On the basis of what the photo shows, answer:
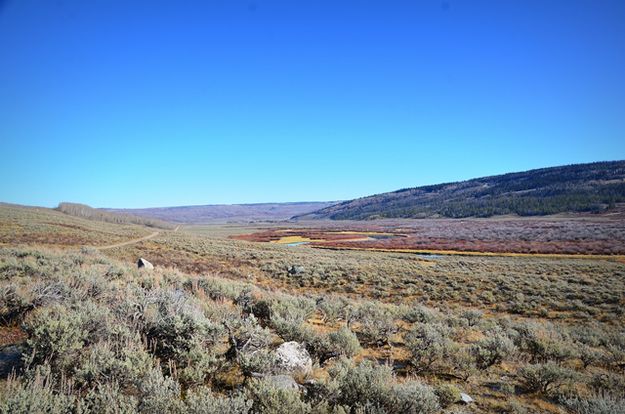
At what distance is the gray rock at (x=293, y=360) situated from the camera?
5.29 m

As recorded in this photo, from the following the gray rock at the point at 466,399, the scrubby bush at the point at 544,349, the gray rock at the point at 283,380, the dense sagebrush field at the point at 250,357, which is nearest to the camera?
the dense sagebrush field at the point at 250,357

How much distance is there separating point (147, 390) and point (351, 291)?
57.5ft

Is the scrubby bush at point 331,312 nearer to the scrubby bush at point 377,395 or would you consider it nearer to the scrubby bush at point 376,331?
the scrubby bush at point 376,331

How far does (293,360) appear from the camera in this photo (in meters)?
5.50

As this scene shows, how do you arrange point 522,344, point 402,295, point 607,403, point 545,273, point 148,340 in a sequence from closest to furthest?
1. point 607,403
2. point 148,340
3. point 522,344
4. point 402,295
5. point 545,273

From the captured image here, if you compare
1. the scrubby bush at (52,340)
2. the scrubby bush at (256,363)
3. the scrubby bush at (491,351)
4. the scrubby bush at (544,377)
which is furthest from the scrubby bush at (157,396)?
the scrubby bush at (491,351)

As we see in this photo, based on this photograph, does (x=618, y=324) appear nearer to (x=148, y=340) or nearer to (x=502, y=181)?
(x=148, y=340)

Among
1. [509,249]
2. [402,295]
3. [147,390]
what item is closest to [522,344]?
[147,390]

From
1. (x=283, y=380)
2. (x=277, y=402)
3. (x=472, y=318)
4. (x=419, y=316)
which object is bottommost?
(x=472, y=318)

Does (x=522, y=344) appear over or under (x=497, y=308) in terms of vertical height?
over

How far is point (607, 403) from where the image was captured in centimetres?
444

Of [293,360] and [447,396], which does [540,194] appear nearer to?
[447,396]

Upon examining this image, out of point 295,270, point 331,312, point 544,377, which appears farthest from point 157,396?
point 295,270

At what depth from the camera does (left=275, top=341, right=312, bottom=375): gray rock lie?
5285mm
